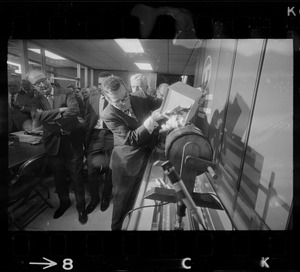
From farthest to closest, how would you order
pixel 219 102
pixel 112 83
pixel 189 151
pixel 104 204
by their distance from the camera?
pixel 219 102, pixel 104 204, pixel 112 83, pixel 189 151

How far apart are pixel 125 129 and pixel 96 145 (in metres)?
0.21

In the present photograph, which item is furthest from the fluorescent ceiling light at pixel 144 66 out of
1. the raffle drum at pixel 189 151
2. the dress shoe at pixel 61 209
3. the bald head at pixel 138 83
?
the dress shoe at pixel 61 209

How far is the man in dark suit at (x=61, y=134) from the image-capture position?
46.3 inches

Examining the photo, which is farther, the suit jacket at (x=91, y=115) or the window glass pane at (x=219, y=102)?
the window glass pane at (x=219, y=102)

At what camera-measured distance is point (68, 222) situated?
3.97 feet

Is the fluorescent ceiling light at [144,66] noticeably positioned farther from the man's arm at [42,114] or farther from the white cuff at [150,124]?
the man's arm at [42,114]

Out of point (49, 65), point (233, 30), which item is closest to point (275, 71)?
point (233, 30)

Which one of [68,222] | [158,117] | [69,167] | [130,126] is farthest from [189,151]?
[68,222]

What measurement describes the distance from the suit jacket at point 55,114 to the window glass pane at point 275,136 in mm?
1110

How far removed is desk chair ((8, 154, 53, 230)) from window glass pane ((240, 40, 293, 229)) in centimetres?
132

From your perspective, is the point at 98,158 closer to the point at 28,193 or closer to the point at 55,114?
the point at 55,114

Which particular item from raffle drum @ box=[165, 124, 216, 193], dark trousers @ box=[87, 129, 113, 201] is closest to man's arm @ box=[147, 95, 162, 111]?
raffle drum @ box=[165, 124, 216, 193]

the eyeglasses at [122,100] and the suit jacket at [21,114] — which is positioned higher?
the eyeglasses at [122,100]
